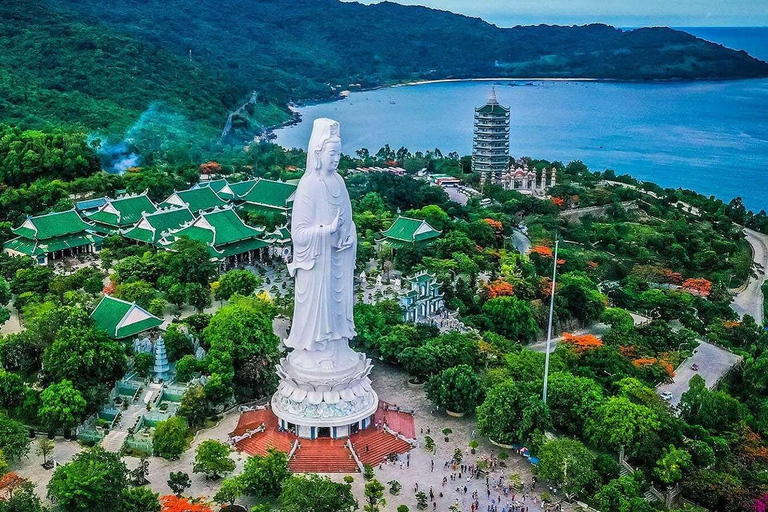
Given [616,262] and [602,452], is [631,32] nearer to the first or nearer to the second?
[616,262]

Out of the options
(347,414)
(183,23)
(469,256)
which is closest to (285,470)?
(347,414)

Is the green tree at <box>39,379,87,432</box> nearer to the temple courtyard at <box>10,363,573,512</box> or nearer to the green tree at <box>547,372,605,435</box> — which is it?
the temple courtyard at <box>10,363,573,512</box>

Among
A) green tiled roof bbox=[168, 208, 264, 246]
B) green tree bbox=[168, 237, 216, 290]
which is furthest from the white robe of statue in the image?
green tiled roof bbox=[168, 208, 264, 246]

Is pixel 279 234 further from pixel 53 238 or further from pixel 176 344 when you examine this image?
pixel 176 344

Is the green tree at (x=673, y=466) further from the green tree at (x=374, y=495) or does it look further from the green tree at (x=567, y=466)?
the green tree at (x=374, y=495)

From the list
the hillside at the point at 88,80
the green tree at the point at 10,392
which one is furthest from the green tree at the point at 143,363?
the hillside at the point at 88,80

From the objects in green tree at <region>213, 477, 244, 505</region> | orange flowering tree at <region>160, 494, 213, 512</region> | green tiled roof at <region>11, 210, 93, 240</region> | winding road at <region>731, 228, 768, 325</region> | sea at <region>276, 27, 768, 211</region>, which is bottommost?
sea at <region>276, 27, 768, 211</region>
